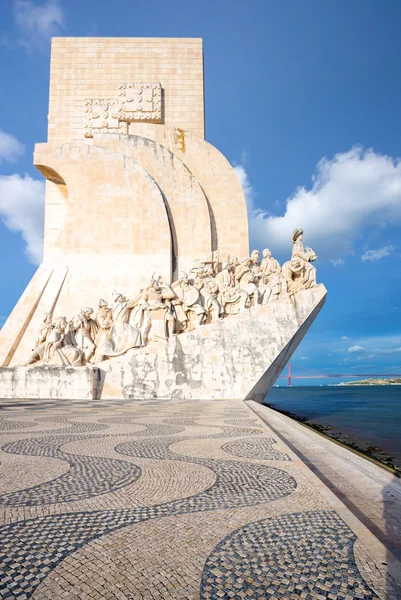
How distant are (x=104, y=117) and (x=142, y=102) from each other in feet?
4.45

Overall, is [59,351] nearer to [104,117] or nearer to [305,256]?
[305,256]

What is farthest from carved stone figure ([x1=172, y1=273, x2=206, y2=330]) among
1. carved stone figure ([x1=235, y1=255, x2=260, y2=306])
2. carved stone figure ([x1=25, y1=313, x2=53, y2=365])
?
carved stone figure ([x1=25, y1=313, x2=53, y2=365])

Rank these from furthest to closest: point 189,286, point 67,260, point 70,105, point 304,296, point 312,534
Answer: point 70,105, point 67,260, point 189,286, point 304,296, point 312,534

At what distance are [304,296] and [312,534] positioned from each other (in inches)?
282

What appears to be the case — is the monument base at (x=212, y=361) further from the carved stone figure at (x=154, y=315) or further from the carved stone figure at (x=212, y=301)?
the carved stone figure at (x=212, y=301)

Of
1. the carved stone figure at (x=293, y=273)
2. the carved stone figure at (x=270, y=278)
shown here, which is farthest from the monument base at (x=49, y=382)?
the carved stone figure at (x=293, y=273)

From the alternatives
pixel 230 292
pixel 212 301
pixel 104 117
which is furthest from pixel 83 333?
pixel 104 117

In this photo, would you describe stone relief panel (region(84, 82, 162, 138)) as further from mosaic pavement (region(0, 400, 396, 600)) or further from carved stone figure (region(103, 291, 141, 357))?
mosaic pavement (region(0, 400, 396, 600))

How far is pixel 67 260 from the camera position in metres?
10.6

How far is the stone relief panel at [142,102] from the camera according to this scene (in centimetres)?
1306

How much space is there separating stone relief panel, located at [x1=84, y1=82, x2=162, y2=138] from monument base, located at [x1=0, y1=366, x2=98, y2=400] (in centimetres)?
884

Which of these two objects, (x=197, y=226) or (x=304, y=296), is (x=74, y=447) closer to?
(x=304, y=296)

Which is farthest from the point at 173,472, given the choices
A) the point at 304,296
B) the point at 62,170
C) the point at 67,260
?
the point at 62,170

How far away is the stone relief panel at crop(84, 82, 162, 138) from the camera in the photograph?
13.0 m
